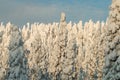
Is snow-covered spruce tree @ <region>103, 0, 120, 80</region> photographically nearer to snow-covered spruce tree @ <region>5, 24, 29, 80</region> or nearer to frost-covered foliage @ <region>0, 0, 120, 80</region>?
frost-covered foliage @ <region>0, 0, 120, 80</region>

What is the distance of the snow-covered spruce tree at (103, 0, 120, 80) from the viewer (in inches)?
1436

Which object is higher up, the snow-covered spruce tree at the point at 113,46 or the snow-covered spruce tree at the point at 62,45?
the snow-covered spruce tree at the point at 62,45

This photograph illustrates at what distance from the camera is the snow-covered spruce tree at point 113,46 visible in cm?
3647

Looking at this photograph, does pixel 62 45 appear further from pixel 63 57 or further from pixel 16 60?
pixel 16 60

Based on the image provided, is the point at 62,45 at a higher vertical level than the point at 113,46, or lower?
higher

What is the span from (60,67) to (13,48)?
22.8 meters

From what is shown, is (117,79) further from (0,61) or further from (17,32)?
(0,61)

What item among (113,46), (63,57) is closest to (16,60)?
(113,46)

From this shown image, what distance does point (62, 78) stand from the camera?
67.6 meters

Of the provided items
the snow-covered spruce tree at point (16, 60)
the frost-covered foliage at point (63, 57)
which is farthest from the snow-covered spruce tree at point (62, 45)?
the snow-covered spruce tree at point (16, 60)

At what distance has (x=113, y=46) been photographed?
36719 millimetres

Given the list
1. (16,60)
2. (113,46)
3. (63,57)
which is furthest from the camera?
(63,57)

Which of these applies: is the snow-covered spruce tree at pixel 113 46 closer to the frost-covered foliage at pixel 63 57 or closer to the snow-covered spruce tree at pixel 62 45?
the frost-covered foliage at pixel 63 57

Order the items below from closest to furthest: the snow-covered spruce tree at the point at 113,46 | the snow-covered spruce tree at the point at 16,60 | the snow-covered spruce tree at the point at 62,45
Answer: the snow-covered spruce tree at the point at 113,46 < the snow-covered spruce tree at the point at 16,60 < the snow-covered spruce tree at the point at 62,45
